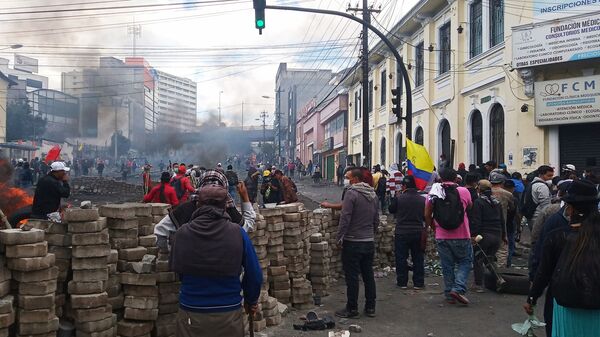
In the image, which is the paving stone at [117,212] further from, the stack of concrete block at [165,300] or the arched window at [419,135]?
the arched window at [419,135]

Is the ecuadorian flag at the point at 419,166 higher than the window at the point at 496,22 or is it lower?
lower

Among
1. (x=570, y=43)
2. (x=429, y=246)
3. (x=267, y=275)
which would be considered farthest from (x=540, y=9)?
(x=267, y=275)

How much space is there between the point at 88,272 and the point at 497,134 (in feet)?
49.8

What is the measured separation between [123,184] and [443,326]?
25.3 m

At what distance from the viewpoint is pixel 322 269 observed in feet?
24.7

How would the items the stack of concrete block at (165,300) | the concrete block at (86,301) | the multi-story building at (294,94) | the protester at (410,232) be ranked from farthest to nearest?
the multi-story building at (294,94) → the protester at (410,232) → the stack of concrete block at (165,300) → the concrete block at (86,301)

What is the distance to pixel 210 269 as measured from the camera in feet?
11.1

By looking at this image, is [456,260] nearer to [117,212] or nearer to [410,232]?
[410,232]

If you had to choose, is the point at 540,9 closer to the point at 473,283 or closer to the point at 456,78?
the point at 456,78

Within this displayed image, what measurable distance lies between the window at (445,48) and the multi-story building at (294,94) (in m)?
52.8

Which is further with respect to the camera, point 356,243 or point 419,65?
point 419,65

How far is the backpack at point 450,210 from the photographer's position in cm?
693

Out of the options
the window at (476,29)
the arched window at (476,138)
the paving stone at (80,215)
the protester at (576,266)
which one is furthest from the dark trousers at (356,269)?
the window at (476,29)

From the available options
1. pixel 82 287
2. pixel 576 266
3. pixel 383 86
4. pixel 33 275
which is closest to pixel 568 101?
pixel 576 266
